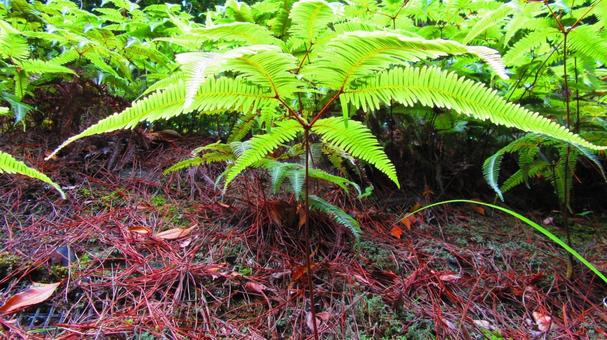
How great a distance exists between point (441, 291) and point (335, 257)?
48 centimetres

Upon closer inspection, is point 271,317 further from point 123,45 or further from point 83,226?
point 123,45

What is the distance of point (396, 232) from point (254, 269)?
2.76ft

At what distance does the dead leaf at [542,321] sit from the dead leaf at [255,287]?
3.63 ft

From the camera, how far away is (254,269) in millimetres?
1520

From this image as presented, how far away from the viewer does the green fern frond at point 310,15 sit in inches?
38.1

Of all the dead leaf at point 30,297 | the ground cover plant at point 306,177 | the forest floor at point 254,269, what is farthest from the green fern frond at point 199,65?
the dead leaf at point 30,297

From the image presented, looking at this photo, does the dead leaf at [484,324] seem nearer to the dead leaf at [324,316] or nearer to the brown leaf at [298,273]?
the dead leaf at [324,316]

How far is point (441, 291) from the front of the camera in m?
1.50

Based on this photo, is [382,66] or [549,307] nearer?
[382,66]

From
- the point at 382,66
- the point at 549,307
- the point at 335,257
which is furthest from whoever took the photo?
the point at 335,257

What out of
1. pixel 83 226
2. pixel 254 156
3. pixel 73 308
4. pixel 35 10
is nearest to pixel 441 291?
pixel 254 156

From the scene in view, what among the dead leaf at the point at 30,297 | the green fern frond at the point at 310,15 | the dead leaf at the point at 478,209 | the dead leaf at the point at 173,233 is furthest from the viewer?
the dead leaf at the point at 478,209

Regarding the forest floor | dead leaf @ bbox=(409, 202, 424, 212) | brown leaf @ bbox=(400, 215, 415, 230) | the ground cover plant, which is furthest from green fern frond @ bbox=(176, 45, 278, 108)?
dead leaf @ bbox=(409, 202, 424, 212)

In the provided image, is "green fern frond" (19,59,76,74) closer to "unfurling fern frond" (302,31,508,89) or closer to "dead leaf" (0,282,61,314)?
"dead leaf" (0,282,61,314)
